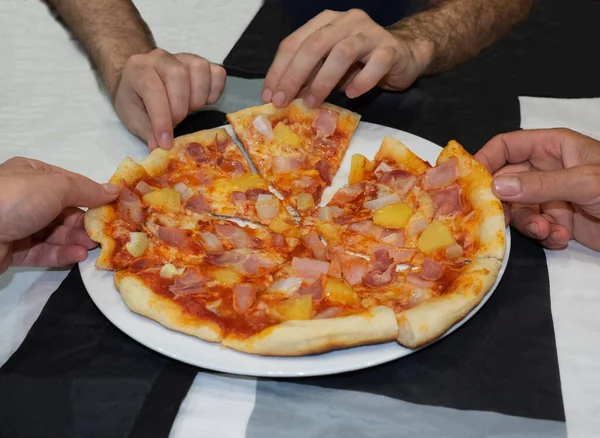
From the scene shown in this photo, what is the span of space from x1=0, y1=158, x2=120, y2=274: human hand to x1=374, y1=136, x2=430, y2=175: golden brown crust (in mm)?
Result: 985

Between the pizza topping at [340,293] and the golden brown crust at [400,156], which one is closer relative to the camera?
the pizza topping at [340,293]

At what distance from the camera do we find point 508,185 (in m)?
2.03

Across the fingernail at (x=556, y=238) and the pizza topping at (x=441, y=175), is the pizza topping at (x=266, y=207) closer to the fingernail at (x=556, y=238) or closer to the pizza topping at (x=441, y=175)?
the pizza topping at (x=441, y=175)

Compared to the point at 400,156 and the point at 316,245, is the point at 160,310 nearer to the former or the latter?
the point at 316,245

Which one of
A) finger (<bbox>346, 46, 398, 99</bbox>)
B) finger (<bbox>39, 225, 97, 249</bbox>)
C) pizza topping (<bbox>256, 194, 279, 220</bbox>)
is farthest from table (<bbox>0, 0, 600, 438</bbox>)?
pizza topping (<bbox>256, 194, 279, 220</bbox>)

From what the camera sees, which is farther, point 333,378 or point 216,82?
point 216,82

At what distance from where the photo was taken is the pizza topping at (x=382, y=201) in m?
2.45

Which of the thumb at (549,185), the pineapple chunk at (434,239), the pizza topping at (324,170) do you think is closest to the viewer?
the thumb at (549,185)

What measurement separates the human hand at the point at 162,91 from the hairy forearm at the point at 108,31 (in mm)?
298

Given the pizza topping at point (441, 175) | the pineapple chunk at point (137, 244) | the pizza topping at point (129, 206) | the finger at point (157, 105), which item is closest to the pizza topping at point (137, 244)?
the pineapple chunk at point (137, 244)

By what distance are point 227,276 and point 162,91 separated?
3.00 ft

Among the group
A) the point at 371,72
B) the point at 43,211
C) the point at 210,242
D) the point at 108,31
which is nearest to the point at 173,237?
the point at 210,242

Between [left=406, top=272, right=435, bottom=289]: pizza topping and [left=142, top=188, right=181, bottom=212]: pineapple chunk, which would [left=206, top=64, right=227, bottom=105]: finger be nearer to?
[left=142, top=188, right=181, bottom=212]: pineapple chunk

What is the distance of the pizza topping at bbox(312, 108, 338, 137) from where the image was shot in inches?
108
